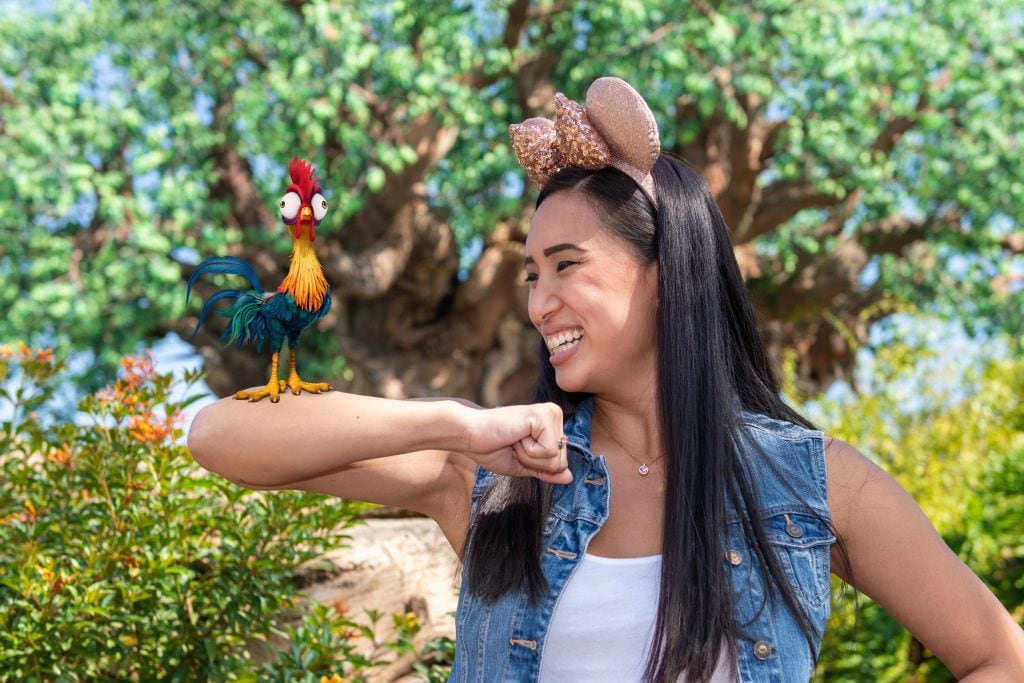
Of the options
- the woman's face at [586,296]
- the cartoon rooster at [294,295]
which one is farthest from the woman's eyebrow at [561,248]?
the cartoon rooster at [294,295]

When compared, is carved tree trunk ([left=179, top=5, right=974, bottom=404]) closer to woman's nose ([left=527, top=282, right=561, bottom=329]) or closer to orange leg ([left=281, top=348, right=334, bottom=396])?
woman's nose ([left=527, top=282, right=561, bottom=329])

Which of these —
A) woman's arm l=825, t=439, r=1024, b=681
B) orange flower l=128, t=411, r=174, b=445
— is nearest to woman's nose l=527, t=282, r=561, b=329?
woman's arm l=825, t=439, r=1024, b=681

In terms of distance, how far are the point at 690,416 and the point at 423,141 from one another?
6403 millimetres

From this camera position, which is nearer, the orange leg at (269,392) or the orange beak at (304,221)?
the orange beak at (304,221)

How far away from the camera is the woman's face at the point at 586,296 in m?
2.12

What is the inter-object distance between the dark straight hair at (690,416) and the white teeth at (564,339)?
7.3 inches

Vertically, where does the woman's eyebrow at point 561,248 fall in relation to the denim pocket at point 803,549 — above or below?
above

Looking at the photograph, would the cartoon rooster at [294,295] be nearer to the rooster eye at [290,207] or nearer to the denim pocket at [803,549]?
the rooster eye at [290,207]

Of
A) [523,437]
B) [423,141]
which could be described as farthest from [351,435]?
[423,141]

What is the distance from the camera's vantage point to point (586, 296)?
6.92 ft

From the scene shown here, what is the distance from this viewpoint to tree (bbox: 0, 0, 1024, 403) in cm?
771

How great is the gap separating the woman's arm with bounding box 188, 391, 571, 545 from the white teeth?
0.69 feet

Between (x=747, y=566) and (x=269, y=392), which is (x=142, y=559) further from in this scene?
(x=747, y=566)

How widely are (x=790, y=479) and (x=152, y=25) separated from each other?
305 inches
